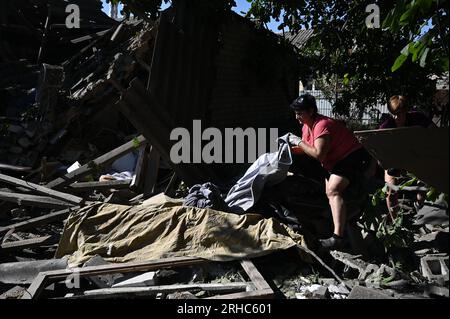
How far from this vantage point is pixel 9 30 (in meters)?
11.6

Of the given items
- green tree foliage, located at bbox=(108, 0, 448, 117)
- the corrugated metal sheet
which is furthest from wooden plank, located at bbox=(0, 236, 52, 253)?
green tree foliage, located at bbox=(108, 0, 448, 117)

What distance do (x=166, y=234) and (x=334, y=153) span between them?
173 cm

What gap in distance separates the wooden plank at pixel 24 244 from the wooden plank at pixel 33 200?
0.41 meters

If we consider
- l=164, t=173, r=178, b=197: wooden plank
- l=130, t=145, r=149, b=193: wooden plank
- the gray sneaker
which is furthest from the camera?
l=130, t=145, r=149, b=193: wooden plank

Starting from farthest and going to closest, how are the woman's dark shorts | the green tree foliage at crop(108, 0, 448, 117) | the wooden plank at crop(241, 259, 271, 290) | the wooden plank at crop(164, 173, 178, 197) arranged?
the green tree foliage at crop(108, 0, 448, 117) < the wooden plank at crop(164, 173, 178, 197) < the woman's dark shorts < the wooden plank at crop(241, 259, 271, 290)

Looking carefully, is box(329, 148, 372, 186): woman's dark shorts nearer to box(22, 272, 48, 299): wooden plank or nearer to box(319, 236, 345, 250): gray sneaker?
box(319, 236, 345, 250): gray sneaker

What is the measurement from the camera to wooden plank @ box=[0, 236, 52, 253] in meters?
4.51

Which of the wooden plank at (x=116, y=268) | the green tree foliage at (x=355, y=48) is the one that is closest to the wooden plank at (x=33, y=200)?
the wooden plank at (x=116, y=268)

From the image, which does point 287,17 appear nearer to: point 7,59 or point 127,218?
point 127,218

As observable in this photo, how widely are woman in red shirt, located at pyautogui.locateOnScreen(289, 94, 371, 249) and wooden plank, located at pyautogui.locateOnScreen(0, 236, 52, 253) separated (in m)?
2.79

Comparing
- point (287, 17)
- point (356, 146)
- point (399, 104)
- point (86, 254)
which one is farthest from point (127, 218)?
point (287, 17)

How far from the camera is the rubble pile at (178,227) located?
138 inches

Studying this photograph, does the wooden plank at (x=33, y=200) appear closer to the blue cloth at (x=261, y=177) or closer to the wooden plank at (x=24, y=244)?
the wooden plank at (x=24, y=244)

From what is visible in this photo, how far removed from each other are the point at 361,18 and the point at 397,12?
4.29 m
